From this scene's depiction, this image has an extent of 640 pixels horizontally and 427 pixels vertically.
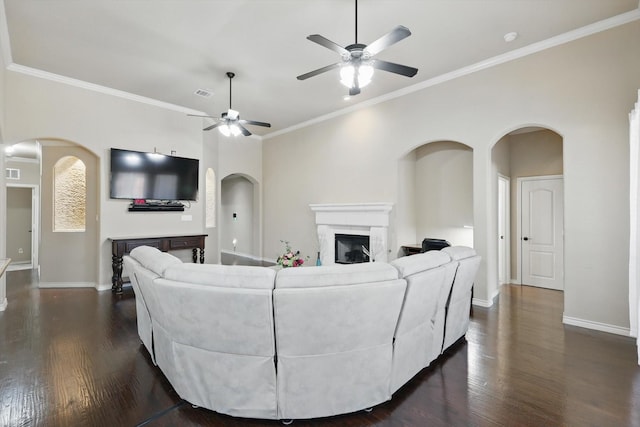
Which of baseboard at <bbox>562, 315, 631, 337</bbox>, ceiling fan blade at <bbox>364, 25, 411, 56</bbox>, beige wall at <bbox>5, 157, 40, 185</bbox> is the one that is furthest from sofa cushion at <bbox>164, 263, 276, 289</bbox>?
beige wall at <bbox>5, 157, 40, 185</bbox>

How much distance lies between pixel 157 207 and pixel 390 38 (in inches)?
194

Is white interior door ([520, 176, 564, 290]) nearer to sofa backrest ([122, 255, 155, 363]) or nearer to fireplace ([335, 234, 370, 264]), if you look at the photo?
fireplace ([335, 234, 370, 264])

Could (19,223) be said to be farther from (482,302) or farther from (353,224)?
(482,302)

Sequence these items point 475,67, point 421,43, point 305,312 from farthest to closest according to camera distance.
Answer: point 475,67 < point 421,43 < point 305,312

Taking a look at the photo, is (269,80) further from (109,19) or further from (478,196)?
(478,196)

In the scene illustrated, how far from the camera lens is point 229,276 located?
1835mm

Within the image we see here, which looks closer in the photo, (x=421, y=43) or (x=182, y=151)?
(x=421, y=43)

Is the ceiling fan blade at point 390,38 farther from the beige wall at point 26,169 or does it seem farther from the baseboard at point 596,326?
the beige wall at point 26,169

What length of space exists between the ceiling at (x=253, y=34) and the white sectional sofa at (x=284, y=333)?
8.81ft

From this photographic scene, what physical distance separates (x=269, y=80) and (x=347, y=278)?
3.93 meters

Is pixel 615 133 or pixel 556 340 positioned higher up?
pixel 615 133

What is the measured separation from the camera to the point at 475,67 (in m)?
4.25

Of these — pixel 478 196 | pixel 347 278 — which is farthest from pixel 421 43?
pixel 347 278

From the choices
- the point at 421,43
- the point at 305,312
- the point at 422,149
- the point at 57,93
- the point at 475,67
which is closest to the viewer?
the point at 305,312
